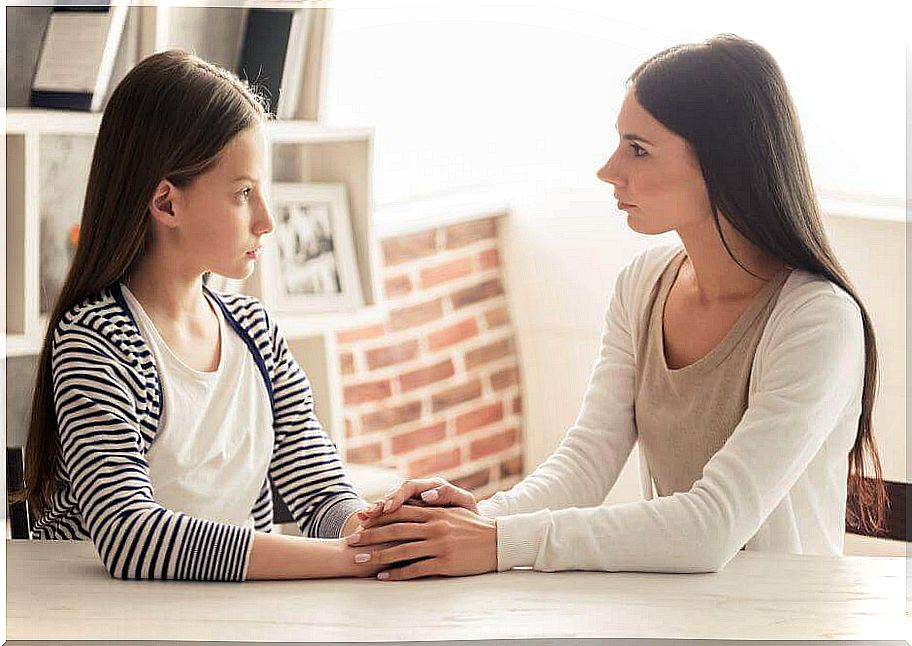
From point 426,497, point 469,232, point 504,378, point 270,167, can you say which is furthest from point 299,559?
point 504,378

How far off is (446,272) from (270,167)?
986mm

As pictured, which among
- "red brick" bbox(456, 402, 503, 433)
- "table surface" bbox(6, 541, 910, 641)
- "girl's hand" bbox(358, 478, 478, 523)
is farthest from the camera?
"red brick" bbox(456, 402, 503, 433)

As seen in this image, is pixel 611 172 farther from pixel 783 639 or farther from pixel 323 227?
pixel 323 227

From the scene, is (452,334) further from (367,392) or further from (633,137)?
(633,137)

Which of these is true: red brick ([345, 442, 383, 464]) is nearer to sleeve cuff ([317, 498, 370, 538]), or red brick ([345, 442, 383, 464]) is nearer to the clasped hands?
sleeve cuff ([317, 498, 370, 538])

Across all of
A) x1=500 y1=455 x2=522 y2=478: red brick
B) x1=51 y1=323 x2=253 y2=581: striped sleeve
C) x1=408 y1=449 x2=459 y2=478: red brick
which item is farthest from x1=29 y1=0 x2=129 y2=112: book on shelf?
x1=500 y1=455 x2=522 y2=478: red brick

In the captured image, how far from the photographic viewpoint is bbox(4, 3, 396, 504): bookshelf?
2166 mm

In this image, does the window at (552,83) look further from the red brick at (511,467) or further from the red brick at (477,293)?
the red brick at (511,467)

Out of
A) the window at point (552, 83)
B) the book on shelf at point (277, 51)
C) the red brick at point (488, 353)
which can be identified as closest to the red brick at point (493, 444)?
the red brick at point (488, 353)

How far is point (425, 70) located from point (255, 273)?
1.14m

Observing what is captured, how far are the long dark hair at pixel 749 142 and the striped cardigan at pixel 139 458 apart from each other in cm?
61

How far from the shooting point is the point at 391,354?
341 cm

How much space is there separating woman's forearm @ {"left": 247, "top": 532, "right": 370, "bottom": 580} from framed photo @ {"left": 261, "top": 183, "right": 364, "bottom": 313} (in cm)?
146

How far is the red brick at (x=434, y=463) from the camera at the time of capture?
11.5ft
